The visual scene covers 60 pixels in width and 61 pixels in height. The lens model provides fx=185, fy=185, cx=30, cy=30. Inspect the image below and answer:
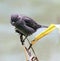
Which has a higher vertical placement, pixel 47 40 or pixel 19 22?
pixel 19 22

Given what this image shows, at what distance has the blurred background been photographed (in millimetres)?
1123

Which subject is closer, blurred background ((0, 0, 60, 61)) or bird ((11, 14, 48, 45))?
bird ((11, 14, 48, 45))

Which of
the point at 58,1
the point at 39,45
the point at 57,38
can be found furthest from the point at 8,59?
the point at 58,1

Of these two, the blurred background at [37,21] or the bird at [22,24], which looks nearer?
the bird at [22,24]

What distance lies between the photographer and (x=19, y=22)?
0.62 meters

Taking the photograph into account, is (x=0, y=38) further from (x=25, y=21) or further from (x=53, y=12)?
(x=25, y=21)

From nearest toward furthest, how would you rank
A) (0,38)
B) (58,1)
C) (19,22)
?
(19,22) → (0,38) → (58,1)

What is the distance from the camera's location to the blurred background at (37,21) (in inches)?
44.2

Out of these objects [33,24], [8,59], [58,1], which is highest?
[58,1]

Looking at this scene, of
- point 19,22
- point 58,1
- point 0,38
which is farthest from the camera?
point 58,1

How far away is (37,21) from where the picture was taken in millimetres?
1151

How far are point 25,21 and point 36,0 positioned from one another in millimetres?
553

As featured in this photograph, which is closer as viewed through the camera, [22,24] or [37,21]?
[22,24]

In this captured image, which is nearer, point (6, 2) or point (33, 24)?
point (33, 24)
